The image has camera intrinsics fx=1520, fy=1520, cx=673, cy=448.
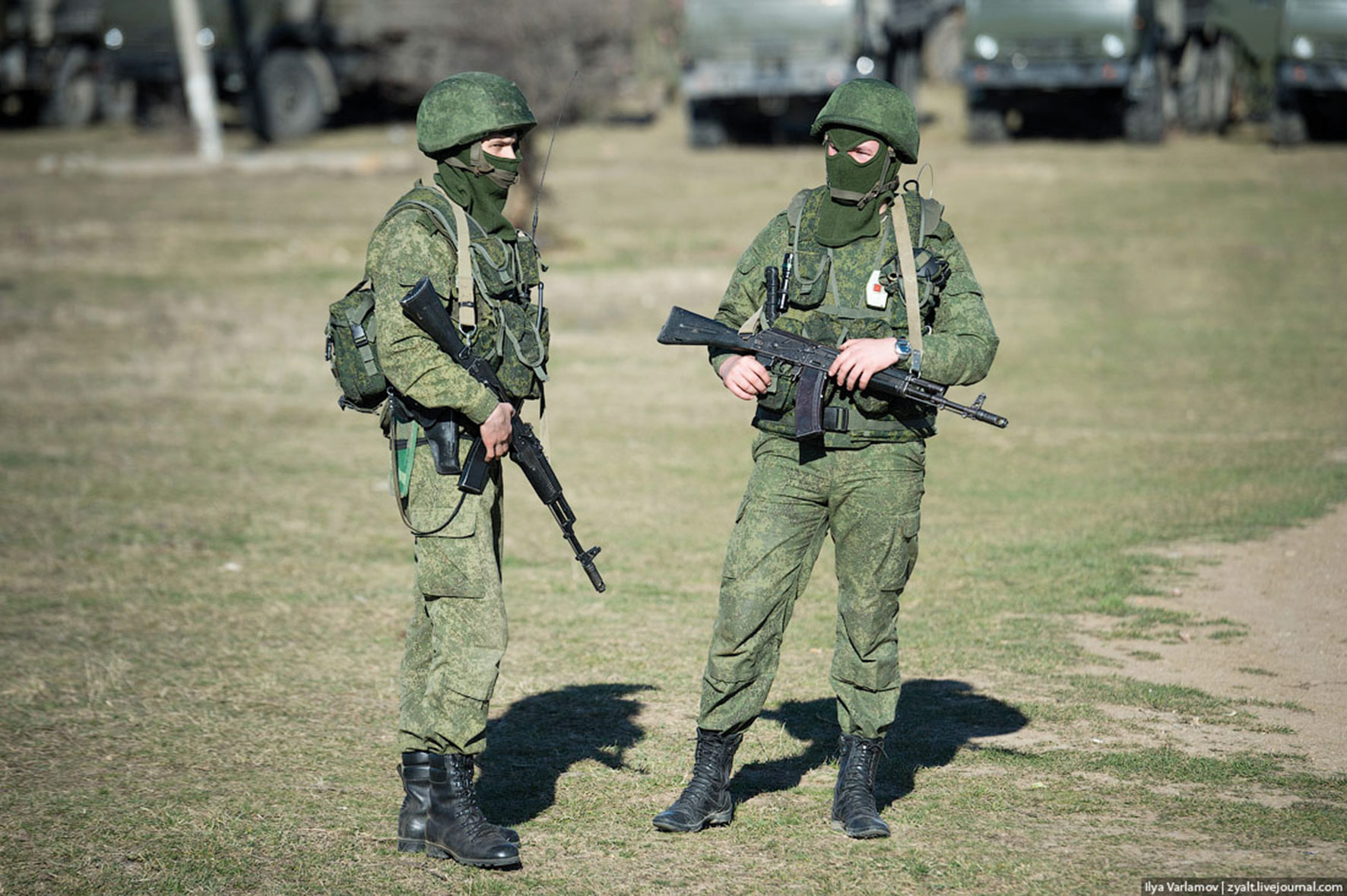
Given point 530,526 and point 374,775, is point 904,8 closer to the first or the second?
point 530,526

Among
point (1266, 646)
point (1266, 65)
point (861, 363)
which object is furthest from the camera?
point (1266, 65)

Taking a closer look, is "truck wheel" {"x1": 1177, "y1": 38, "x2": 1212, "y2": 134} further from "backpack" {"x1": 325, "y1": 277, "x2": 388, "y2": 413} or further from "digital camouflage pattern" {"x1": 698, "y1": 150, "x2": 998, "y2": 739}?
"backpack" {"x1": 325, "y1": 277, "x2": 388, "y2": 413}

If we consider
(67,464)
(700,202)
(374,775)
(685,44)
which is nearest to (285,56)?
(685,44)

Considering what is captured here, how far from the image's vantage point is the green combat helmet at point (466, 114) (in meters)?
4.49

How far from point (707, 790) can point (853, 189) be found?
1929 millimetres

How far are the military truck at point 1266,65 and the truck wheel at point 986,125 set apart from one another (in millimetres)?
3228

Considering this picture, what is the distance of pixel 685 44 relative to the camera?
22875mm

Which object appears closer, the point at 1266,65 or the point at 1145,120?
the point at 1266,65

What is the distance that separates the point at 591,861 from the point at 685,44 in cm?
1969

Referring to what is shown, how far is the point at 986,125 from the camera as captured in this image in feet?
73.0

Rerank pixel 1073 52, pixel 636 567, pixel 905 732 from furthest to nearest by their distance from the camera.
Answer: pixel 1073 52
pixel 636 567
pixel 905 732

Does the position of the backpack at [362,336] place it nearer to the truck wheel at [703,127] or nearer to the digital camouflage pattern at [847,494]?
the digital camouflage pattern at [847,494]

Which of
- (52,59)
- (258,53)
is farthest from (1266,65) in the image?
(52,59)

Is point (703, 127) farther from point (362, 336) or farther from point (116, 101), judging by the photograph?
point (362, 336)
